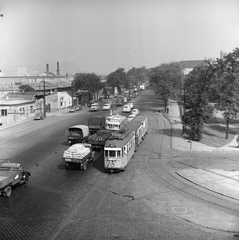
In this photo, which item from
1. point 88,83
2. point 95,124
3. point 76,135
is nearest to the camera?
point 76,135

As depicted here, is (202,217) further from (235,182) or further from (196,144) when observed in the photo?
(196,144)

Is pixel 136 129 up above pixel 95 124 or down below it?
above

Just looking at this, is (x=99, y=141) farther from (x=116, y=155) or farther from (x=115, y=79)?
(x=115, y=79)

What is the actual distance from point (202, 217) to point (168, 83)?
56.8m

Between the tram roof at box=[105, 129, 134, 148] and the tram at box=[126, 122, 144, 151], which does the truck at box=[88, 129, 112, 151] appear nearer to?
the tram at box=[126, 122, 144, 151]

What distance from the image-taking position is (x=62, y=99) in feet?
265

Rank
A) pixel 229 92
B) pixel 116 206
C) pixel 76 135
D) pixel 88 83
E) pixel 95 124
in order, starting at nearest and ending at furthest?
pixel 116 206
pixel 76 135
pixel 95 124
pixel 229 92
pixel 88 83

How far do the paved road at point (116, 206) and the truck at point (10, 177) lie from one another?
52 centimetres

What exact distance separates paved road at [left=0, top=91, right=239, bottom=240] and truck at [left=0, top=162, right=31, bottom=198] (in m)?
0.52

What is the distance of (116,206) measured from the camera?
62.2ft

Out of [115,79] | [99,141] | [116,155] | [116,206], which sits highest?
Answer: [115,79]

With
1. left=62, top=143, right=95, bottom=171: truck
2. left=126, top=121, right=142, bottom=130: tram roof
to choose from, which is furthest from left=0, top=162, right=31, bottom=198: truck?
left=126, top=121, right=142, bottom=130: tram roof

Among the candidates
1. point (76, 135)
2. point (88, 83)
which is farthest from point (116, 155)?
point (88, 83)

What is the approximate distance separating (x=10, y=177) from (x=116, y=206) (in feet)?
22.8
